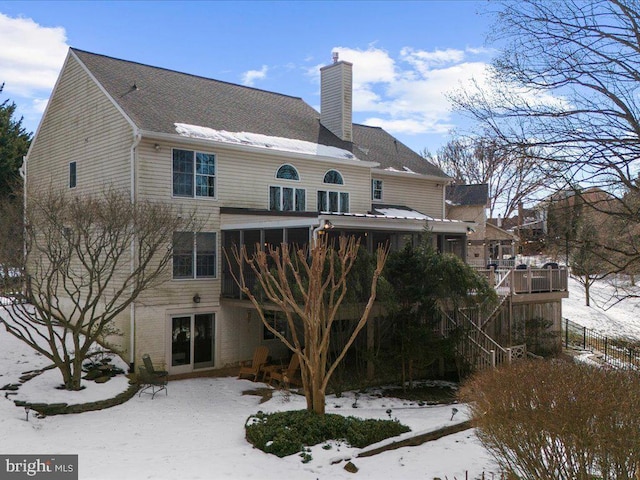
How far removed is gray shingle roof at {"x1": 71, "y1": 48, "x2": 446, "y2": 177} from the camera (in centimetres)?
1659

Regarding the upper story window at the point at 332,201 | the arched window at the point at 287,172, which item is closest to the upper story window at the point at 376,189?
the upper story window at the point at 332,201

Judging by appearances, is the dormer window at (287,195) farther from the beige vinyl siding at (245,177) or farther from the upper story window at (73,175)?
the upper story window at (73,175)

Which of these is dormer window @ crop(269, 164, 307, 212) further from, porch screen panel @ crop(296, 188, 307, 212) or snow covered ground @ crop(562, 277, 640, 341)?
snow covered ground @ crop(562, 277, 640, 341)

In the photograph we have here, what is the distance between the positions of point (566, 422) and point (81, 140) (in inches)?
651

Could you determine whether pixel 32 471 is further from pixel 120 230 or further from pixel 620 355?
pixel 620 355

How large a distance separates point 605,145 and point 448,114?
7.17 feet

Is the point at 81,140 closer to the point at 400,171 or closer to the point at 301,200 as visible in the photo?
the point at 301,200

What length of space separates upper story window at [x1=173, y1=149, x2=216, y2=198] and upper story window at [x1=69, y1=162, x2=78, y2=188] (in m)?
4.25

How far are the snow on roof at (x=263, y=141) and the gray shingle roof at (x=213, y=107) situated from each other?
1.05 feet

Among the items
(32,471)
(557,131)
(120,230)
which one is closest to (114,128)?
(120,230)

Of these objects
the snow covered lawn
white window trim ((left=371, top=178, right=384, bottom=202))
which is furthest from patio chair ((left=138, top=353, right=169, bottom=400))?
white window trim ((left=371, top=178, right=384, bottom=202))

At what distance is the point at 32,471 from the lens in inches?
317

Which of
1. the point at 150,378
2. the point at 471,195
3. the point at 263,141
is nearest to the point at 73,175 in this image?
the point at 263,141

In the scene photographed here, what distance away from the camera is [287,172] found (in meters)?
18.1
